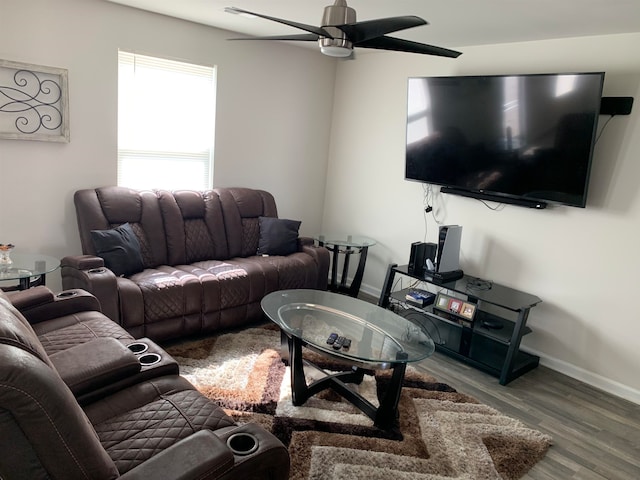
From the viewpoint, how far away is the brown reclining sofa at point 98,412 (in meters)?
1.05

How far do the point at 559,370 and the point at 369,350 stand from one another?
190 cm

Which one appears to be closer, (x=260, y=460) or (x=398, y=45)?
(x=260, y=460)

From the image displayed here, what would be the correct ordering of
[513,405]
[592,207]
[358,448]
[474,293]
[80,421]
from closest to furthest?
[80,421] → [358,448] → [513,405] → [592,207] → [474,293]

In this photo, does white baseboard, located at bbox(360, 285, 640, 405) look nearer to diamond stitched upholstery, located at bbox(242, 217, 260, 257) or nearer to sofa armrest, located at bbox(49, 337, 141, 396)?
diamond stitched upholstery, located at bbox(242, 217, 260, 257)

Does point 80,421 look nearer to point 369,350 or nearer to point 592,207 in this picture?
point 369,350

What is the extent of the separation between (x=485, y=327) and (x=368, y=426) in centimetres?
139

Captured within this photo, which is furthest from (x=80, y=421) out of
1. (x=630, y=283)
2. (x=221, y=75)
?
(x=221, y=75)

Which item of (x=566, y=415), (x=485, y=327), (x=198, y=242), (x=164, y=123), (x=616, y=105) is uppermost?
(x=616, y=105)

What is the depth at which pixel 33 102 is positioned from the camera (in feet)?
10.8

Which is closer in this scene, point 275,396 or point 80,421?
point 80,421

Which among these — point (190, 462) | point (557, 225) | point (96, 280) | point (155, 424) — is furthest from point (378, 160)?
point (190, 462)

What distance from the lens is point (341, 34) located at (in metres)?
2.02

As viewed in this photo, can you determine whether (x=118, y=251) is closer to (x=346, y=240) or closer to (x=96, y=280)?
(x=96, y=280)

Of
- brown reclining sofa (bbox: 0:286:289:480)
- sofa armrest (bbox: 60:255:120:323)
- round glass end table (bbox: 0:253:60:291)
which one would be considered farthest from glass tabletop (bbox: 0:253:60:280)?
brown reclining sofa (bbox: 0:286:289:480)
